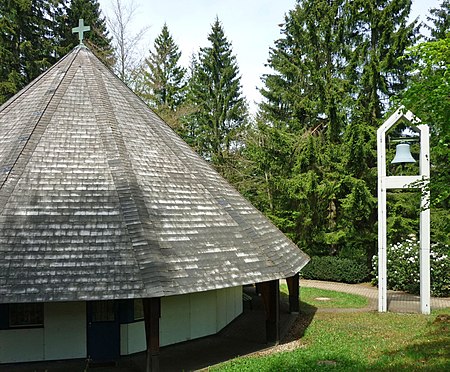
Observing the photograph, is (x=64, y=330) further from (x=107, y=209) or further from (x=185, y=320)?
(x=185, y=320)

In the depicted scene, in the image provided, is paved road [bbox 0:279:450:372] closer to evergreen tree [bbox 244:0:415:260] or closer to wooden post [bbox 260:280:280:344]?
wooden post [bbox 260:280:280:344]

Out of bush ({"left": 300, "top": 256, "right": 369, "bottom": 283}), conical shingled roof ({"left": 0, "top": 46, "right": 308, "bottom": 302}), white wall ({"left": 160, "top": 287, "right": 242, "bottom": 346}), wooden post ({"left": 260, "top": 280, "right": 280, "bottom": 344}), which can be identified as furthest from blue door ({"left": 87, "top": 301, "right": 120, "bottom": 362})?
bush ({"left": 300, "top": 256, "right": 369, "bottom": 283})

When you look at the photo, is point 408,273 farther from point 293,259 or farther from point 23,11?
point 23,11

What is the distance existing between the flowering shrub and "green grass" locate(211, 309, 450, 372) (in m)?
4.56

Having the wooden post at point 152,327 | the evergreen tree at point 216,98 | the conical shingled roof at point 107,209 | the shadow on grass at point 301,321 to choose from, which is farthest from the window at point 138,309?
the evergreen tree at point 216,98

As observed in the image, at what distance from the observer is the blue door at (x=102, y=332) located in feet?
35.2

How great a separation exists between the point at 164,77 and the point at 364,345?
29020 mm

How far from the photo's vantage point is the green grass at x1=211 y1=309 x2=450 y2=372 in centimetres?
974

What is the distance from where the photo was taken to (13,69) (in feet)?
99.7

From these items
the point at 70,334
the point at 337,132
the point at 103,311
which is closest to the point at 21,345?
the point at 70,334

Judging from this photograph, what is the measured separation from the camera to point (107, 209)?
10172 mm

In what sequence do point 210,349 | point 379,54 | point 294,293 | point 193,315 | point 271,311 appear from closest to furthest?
point 210,349
point 271,311
point 193,315
point 294,293
point 379,54

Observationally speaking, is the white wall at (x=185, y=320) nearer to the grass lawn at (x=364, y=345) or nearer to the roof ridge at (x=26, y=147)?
the grass lawn at (x=364, y=345)

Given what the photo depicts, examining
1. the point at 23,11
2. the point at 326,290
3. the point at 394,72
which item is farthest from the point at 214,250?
the point at 23,11
